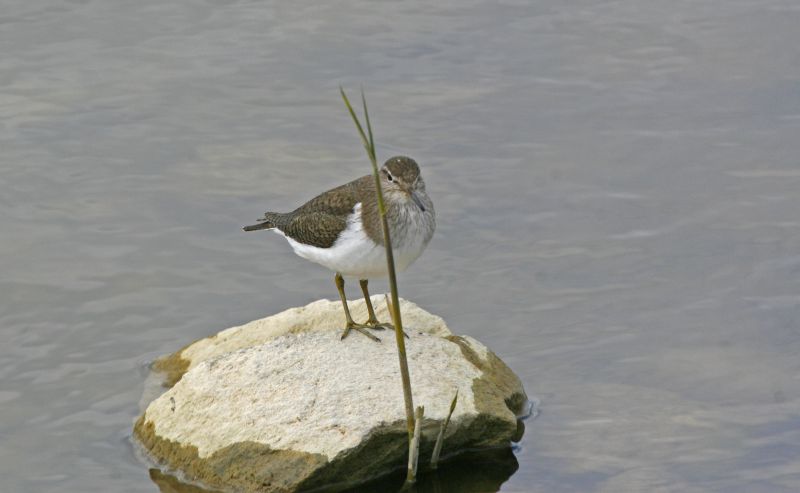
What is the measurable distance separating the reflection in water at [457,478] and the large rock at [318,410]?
0.07m

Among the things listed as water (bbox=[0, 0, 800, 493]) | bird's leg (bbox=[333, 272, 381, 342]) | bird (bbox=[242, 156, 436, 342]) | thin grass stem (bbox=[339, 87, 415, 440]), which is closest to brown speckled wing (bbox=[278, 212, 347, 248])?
bird (bbox=[242, 156, 436, 342])

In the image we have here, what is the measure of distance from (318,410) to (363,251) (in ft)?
3.73

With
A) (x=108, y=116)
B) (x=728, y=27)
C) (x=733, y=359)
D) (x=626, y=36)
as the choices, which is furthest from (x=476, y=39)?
(x=733, y=359)

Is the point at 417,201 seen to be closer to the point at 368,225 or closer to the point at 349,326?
the point at 368,225

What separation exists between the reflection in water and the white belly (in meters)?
1.40

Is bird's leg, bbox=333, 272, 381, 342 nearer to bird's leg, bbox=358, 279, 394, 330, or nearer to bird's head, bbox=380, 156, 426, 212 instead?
bird's leg, bbox=358, 279, 394, 330

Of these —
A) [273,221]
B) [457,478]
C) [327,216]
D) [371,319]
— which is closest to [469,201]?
[273,221]

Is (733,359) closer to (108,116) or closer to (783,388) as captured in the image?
(783,388)

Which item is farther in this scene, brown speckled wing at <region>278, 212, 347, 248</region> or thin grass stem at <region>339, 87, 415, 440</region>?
brown speckled wing at <region>278, 212, 347, 248</region>

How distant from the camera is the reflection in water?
8047mm

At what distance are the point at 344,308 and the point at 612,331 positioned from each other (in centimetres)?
251

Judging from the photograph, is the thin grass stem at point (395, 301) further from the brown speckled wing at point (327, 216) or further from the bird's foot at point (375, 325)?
the bird's foot at point (375, 325)

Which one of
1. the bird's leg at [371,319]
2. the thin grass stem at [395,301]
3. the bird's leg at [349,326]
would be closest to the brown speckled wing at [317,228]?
the bird's leg at [349,326]

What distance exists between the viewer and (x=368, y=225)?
847 cm
